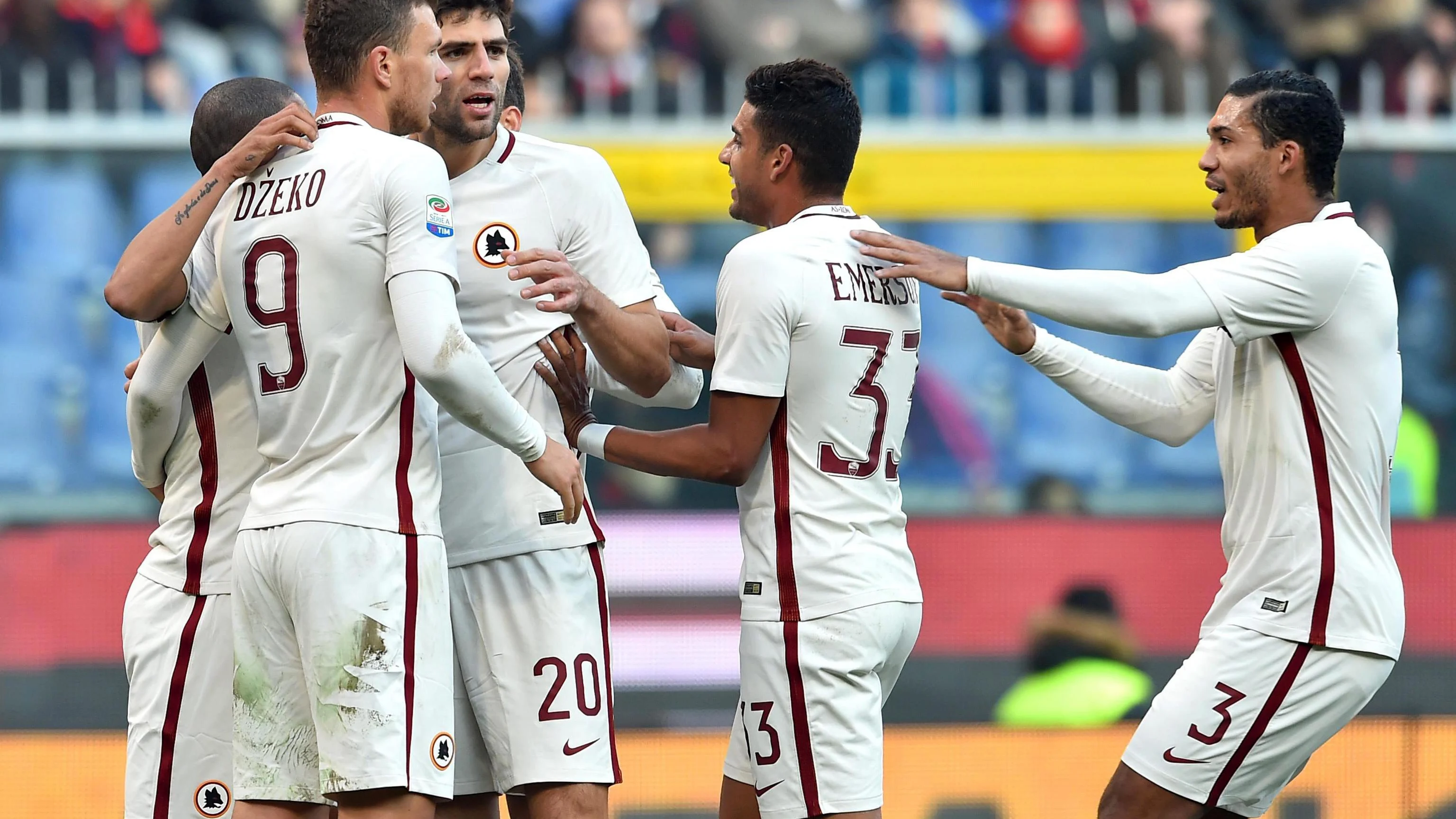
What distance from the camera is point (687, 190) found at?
34.4 ft

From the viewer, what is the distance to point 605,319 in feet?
13.0

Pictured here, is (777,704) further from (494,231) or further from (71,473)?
(71,473)

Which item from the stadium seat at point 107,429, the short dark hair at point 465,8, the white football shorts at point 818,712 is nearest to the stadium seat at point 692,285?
the stadium seat at point 107,429

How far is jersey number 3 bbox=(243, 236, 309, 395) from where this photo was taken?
3.60 meters

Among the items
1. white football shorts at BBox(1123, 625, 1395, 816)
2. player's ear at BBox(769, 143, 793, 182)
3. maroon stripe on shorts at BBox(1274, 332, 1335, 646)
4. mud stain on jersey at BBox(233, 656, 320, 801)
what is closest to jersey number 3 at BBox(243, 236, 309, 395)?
mud stain on jersey at BBox(233, 656, 320, 801)

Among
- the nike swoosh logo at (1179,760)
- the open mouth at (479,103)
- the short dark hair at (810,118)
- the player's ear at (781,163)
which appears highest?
the open mouth at (479,103)

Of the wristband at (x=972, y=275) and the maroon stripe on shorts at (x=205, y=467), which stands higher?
the wristband at (x=972, y=275)

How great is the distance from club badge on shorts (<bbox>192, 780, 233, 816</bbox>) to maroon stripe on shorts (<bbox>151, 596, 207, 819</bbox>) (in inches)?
2.7

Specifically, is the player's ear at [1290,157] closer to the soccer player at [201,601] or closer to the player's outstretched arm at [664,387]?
the player's outstretched arm at [664,387]

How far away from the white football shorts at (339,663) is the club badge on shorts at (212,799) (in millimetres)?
339

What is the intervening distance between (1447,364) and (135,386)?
9203 mm

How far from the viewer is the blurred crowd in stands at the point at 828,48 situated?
1091 cm

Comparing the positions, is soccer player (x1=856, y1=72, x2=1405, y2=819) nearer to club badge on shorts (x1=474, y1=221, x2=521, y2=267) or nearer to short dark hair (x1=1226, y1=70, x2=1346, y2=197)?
short dark hair (x1=1226, y1=70, x2=1346, y2=197)

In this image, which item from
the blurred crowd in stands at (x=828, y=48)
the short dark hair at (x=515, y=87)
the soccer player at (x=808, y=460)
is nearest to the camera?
the soccer player at (x=808, y=460)
